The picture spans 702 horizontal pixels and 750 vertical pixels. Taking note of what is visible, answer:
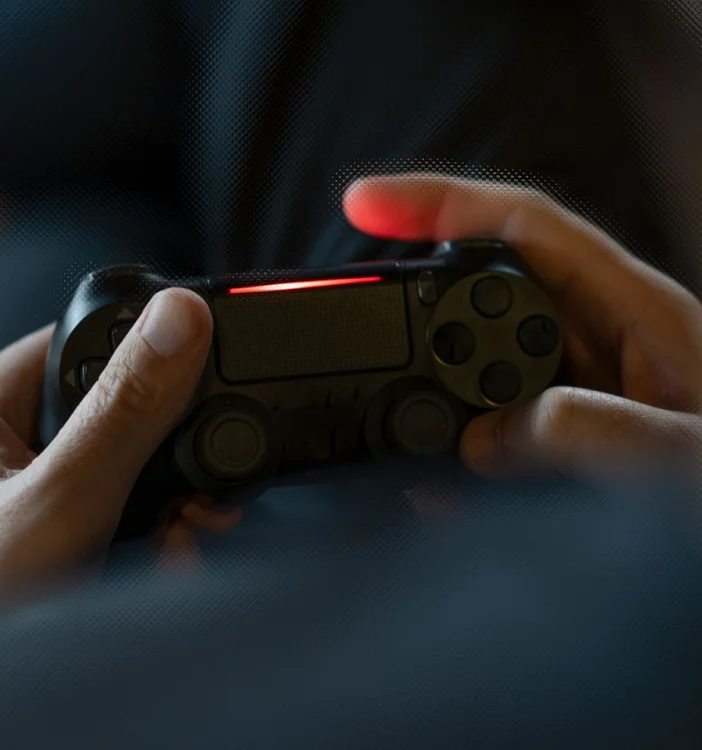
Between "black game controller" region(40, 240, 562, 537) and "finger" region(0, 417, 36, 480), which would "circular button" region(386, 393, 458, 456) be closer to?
"black game controller" region(40, 240, 562, 537)

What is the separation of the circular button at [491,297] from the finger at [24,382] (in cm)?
23

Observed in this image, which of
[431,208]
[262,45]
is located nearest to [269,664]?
[431,208]

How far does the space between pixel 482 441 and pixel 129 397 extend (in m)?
0.18

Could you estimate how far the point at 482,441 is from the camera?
1.72 feet

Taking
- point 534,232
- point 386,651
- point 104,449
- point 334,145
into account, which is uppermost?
point 334,145

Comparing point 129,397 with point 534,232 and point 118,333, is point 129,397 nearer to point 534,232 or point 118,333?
point 118,333

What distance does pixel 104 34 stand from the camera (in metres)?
0.66

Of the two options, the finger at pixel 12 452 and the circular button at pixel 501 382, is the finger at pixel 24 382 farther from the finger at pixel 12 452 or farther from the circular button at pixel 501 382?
the circular button at pixel 501 382

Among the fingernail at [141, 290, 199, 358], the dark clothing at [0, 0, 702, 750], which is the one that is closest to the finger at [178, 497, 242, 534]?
the dark clothing at [0, 0, 702, 750]

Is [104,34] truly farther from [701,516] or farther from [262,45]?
[701,516]

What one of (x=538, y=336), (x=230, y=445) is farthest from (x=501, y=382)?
(x=230, y=445)

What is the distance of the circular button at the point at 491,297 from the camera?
0.52 m

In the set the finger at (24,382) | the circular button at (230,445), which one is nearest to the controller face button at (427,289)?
the circular button at (230,445)

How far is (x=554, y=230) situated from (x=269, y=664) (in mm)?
285
